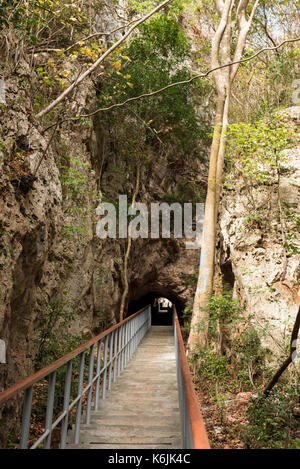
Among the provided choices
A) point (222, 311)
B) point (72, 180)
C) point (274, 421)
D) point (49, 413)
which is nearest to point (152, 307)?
point (222, 311)

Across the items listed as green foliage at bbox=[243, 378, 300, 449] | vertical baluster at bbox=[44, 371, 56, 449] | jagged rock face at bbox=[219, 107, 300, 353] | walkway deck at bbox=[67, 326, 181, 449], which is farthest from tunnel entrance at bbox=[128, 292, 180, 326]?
A: vertical baluster at bbox=[44, 371, 56, 449]

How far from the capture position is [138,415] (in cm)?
448

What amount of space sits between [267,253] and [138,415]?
18.4 ft

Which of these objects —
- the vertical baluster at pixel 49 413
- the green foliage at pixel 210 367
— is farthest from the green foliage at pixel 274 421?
the vertical baluster at pixel 49 413

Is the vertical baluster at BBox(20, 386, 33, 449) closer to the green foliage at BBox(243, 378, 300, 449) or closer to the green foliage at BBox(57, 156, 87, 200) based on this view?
the green foliage at BBox(243, 378, 300, 449)

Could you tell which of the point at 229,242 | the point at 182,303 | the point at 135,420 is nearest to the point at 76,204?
the point at 229,242

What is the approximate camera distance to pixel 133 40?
44.2 ft

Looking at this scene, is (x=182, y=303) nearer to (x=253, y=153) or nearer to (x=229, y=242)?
(x=229, y=242)

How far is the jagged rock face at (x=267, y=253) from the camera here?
24.1 feet

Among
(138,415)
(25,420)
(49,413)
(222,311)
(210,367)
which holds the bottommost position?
(210,367)

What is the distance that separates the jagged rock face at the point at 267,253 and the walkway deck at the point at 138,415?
2.57 m

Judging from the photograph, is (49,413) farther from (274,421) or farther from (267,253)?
(267,253)

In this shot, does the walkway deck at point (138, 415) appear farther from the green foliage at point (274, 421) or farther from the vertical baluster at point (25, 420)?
the vertical baluster at point (25, 420)

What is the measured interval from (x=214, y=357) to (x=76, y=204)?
18.7 feet
